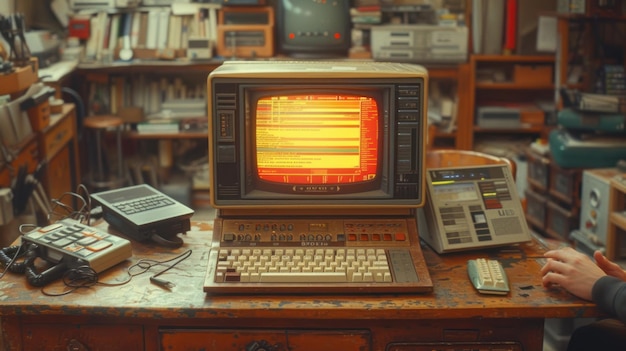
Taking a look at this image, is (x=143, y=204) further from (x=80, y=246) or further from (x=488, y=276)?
(x=488, y=276)

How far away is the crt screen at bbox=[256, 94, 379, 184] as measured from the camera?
2084 mm

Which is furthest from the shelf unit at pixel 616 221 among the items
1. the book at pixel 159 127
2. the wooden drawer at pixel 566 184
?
the book at pixel 159 127

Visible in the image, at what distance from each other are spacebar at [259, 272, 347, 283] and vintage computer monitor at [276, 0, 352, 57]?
12.4 ft

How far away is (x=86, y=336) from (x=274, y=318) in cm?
46

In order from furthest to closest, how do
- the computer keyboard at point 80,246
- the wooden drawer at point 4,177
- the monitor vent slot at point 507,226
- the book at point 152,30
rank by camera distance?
1. the book at point 152,30
2. the wooden drawer at point 4,177
3. the monitor vent slot at point 507,226
4. the computer keyboard at point 80,246

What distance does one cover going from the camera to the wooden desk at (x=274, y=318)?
1.86 meters

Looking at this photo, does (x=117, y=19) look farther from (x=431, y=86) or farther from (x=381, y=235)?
(x=381, y=235)

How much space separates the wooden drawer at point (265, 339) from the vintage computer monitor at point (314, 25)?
12.6 ft

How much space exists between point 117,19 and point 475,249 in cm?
425

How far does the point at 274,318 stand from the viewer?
190 centimetres

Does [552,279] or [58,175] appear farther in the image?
[58,175]

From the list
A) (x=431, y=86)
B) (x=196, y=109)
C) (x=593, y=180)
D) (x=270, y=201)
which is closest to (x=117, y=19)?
(x=196, y=109)

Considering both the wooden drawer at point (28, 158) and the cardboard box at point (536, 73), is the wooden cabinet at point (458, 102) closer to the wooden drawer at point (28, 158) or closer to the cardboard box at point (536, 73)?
the cardboard box at point (536, 73)

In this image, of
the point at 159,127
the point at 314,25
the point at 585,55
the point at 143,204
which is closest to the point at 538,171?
the point at 585,55
